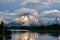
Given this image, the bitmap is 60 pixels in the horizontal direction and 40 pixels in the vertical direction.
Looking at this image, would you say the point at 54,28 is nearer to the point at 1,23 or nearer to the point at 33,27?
the point at 33,27

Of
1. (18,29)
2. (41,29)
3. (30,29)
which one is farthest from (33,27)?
(18,29)

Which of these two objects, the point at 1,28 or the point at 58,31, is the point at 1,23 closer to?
the point at 1,28

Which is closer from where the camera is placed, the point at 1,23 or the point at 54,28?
the point at 1,23

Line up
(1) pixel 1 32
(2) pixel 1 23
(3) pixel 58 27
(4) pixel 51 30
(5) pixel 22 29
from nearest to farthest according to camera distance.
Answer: (1) pixel 1 32 → (2) pixel 1 23 → (3) pixel 58 27 → (4) pixel 51 30 → (5) pixel 22 29

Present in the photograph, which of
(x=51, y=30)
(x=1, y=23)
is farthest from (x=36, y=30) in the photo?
(x=1, y=23)

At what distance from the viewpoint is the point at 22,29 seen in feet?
284

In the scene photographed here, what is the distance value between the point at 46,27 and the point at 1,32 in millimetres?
32194

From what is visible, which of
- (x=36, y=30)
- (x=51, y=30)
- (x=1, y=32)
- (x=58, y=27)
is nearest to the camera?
(x=1, y=32)

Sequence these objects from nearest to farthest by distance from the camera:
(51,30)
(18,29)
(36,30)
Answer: (51,30) → (36,30) → (18,29)

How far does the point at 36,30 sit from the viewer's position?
77500 mm

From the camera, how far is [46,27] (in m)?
71.4

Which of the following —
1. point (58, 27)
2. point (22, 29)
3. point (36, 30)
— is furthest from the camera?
point (22, 29)

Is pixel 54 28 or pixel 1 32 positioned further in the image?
pixel 54 28

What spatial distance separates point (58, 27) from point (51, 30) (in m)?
5.50
